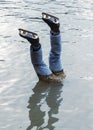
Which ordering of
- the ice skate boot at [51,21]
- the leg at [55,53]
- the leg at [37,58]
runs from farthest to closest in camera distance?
the leg at [55,53] < the ice skate boot at [51,21] < the leg at [37,58]

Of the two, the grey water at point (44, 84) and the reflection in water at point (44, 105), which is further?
the grey water at point (44, 84)

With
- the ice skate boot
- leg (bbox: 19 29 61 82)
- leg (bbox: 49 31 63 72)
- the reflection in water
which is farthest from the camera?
leg (bbox: 49 31 63 72)

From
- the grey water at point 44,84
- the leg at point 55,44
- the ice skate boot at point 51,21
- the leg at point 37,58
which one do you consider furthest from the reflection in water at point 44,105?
the ice skate boot at point 51,21

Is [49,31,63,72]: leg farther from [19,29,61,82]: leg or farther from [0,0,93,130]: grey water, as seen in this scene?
[0,0,93,130]: grey water

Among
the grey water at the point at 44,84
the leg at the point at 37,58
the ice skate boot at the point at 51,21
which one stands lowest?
the grey water at the point at 44,84

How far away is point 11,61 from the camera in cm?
1088

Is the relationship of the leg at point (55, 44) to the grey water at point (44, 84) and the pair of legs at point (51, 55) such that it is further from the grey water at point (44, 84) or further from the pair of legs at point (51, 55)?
the grey water at point (44, 84)

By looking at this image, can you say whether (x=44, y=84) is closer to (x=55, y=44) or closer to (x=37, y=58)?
(x=37, y=58)

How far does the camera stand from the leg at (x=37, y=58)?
878 cm

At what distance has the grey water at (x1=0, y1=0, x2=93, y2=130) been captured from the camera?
7.77 meters

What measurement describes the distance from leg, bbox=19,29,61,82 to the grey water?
0.21 meters

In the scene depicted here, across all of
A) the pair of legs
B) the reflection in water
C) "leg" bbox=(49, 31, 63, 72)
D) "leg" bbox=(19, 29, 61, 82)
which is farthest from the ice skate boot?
the reflection in water

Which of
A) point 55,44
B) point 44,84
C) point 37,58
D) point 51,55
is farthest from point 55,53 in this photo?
point 44,84

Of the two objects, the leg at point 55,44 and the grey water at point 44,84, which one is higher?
the leg at point 55,44
